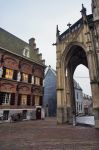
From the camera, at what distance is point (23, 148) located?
6.77 m

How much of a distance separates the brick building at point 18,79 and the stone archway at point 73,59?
7996 millimetres

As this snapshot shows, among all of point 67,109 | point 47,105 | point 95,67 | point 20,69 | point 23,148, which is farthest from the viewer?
point 47,105

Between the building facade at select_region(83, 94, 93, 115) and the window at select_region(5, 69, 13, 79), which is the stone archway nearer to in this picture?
the window at select_region(5, 69, 13, 79)

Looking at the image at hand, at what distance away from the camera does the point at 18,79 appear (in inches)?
953

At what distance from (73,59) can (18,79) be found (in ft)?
31.4

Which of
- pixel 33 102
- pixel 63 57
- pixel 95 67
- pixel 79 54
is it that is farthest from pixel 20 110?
pixel 95 67

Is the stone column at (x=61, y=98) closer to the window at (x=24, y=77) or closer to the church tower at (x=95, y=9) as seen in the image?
the church tower at (x=95, y=9)

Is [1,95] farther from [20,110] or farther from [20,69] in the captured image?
[20,69]

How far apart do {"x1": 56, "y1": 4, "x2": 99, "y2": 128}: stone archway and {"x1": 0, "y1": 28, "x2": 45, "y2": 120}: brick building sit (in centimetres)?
800

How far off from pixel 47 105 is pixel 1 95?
20.4m

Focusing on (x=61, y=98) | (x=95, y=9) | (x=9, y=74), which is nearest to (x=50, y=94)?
(x=9, y=74)

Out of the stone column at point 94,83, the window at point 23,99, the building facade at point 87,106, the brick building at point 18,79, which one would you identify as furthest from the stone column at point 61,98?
the building facade at point 87,106

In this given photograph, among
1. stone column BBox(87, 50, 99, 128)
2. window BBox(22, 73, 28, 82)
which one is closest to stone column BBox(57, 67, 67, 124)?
stone column BBox(87, 50, 99, 128)

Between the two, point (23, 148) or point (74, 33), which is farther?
point (74, 33)
